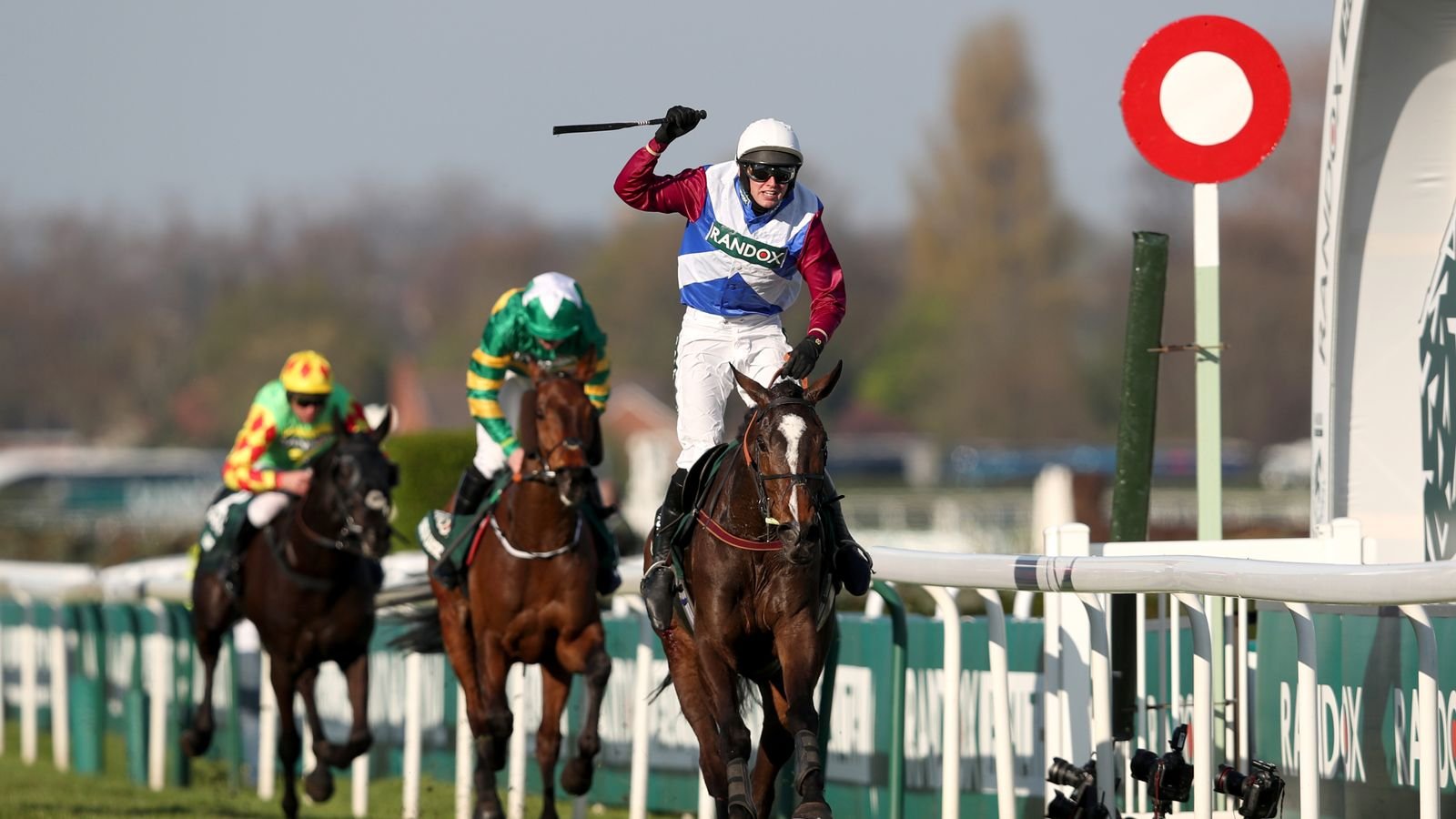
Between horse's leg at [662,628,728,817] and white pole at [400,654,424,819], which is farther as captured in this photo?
white pole at [400,654,424,819]

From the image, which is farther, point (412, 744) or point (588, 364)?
point (412, 744)

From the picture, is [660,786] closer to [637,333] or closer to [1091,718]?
[1091,718]

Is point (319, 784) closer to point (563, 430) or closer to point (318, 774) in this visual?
point (318, 774)

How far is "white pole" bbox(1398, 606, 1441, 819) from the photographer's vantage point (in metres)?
3.88

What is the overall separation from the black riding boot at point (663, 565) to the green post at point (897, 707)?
2.17 ft

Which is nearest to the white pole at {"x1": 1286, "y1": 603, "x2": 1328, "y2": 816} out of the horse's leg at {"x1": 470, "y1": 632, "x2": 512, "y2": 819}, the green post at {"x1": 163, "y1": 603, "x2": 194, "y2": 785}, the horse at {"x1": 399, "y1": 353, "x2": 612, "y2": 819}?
the horse at {"x1": 399, "y1": 353, "x2": 612, "y2": 819}

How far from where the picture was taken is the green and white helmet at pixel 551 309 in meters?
7.34

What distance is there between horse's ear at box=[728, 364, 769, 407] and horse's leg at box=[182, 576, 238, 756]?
445cm

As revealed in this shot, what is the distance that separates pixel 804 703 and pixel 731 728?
268mm

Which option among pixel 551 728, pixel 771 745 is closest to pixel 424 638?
pixel 551 728

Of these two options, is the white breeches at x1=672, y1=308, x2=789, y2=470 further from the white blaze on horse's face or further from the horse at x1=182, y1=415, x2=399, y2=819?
the horse at x1=182, y1=415, x2=399, y2=819

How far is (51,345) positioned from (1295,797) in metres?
79.6

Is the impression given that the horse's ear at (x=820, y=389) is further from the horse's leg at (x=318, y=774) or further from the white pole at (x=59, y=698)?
the white pole at (x=59, y=698)

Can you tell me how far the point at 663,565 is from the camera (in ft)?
18.2
